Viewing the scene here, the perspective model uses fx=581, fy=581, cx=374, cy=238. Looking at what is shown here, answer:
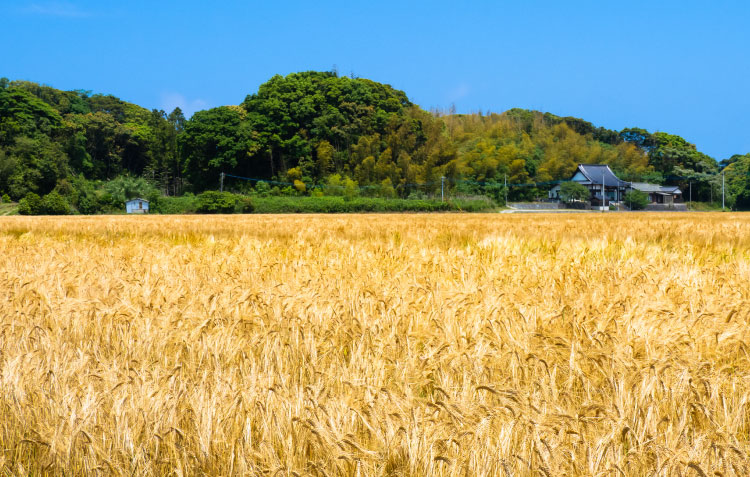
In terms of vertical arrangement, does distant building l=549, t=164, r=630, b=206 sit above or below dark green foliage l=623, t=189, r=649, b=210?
above

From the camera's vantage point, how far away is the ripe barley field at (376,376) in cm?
136

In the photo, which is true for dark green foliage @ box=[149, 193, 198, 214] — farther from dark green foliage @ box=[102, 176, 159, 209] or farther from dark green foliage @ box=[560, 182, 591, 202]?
dark green foliage @ box=[560, 182, 591, 202]

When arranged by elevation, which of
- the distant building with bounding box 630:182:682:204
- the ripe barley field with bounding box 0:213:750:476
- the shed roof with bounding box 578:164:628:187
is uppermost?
the shed roof with bounding box 578:164:628:187

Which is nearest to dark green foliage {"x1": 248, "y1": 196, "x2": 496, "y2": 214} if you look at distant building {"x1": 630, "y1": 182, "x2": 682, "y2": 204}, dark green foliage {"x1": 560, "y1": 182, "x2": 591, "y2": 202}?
dark green foliage {"x1": 560, "y1": 182, "x2": 591, "y2": 202}

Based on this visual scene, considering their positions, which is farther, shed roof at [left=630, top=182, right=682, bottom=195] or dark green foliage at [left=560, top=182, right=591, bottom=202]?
shed roof at [left=630, top=182, right=682, bottom=195]

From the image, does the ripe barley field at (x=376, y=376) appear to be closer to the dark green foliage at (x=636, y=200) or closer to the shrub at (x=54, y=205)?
the shrub at (x=54, y=205)

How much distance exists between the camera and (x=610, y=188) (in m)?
96.3

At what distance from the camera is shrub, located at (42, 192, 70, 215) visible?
57219 mm

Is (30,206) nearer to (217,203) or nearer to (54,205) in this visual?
(54,205)

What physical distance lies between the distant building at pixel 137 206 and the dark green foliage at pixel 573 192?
5845 cm

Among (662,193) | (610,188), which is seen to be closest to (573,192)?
(610,188)

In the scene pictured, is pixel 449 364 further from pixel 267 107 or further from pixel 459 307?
pixel 267 107

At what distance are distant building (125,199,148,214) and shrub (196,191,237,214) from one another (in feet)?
39.6

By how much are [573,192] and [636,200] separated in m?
9.60
